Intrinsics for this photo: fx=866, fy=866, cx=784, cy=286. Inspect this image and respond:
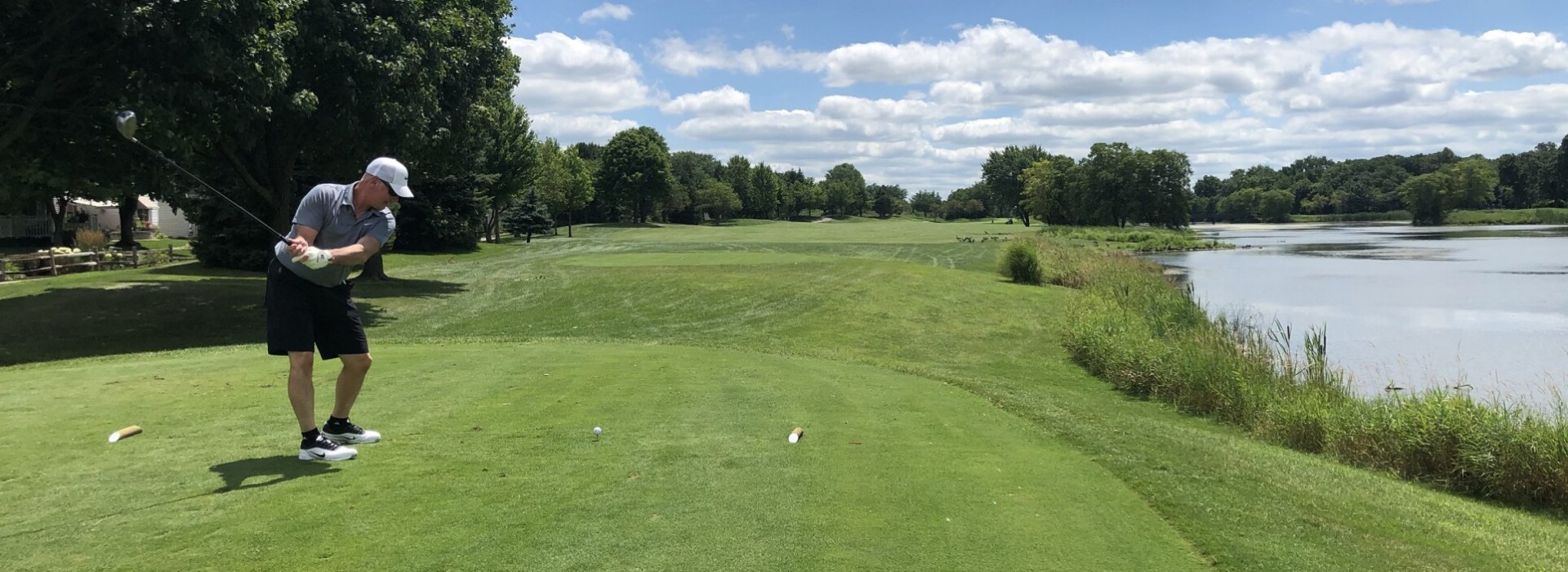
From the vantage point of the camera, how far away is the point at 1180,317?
70.8 feet

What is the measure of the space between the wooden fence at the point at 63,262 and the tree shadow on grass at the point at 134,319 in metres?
6.50

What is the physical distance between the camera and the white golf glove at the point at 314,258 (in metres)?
5.32

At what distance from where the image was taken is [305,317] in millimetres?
5793

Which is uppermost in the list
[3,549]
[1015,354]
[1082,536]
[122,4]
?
[122,4]

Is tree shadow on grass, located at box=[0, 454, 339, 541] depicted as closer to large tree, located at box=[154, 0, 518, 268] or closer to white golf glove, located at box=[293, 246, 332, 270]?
white golf glove, located at box=[293, 246, 332, 270]

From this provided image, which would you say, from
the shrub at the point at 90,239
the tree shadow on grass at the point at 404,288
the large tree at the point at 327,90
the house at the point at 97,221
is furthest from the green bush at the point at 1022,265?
the shrub at the point at 90,239

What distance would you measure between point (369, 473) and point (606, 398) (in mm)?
3147

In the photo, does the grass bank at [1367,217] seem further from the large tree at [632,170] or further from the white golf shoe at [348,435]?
the white golf shoe at [348,435]

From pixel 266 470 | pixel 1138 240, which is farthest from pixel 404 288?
pixel 1138 240

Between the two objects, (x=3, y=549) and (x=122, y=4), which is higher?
(x=122, y=4)

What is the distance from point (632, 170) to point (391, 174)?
9443 cm

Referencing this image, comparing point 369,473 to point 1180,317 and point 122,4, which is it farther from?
point 1180,317

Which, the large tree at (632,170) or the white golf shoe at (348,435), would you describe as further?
the large tree at (632,170)

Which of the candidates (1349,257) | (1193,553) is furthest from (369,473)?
(1349,257)
